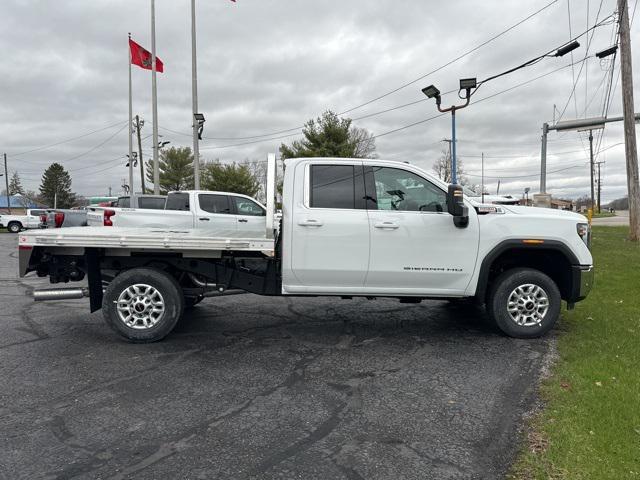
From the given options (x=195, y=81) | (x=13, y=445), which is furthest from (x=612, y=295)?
(x=195, y=81)

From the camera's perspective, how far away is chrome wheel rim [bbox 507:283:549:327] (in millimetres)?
5805

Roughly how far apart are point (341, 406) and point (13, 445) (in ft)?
7.69

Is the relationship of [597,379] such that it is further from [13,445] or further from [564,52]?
[564,52]

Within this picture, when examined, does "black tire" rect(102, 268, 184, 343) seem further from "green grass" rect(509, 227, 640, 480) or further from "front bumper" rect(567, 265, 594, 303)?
"front bumper" rect(567, 265, 594, 303)

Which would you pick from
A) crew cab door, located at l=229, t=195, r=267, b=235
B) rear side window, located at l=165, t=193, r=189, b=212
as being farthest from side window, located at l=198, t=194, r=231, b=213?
rear side window, located at l=165, t=193, r=189, b=212

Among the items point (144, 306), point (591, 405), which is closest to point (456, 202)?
point (591, 405)

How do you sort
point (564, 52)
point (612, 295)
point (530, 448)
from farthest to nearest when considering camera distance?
point (564, 52)
point (612, 295)
point (530, 448)

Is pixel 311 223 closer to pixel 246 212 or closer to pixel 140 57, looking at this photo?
pixel 246 212

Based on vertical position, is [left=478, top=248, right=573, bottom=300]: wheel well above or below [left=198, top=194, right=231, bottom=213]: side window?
below

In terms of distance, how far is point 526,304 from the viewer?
582 cm

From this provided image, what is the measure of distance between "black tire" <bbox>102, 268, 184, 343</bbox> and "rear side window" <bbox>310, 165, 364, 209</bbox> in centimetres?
192

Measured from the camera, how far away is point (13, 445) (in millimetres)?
3355

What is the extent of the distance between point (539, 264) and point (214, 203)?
7.97 m

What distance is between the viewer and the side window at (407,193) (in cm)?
568
